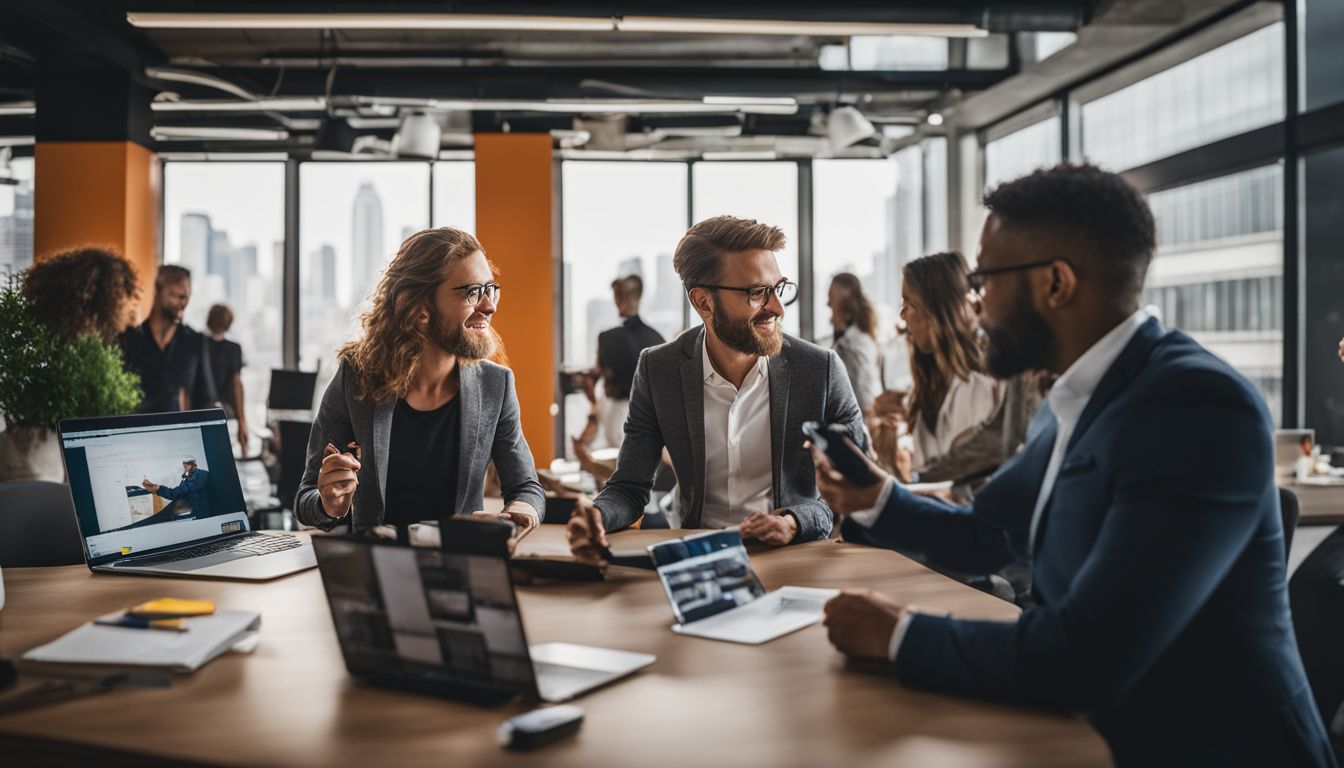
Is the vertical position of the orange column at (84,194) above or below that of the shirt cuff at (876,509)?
above

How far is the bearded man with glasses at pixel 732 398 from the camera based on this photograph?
2.72m

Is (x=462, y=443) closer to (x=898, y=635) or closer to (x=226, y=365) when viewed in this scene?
(x=898, y=635)

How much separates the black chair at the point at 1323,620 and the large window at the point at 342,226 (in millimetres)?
9718

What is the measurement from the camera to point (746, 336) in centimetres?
280

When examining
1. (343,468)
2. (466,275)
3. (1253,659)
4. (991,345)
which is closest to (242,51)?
(466,275)

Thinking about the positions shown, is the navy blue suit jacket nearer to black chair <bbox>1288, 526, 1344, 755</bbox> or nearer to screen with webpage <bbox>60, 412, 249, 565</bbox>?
black chair <bbox>1288, 526, 1344, 755</bbox>

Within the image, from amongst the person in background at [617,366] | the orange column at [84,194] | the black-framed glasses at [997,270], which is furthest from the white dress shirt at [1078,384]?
the orange column at [84,194]

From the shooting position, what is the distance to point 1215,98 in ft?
21.4

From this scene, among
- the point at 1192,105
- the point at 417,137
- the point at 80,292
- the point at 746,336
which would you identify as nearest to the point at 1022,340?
the point at 746,336

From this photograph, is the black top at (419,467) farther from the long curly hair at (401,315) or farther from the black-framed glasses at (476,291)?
the black-framed glasses at (476,291)

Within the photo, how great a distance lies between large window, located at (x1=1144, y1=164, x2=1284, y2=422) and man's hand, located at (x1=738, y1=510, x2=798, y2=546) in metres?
4.36

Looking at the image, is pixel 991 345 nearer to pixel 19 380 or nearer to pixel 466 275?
pixel 466 275

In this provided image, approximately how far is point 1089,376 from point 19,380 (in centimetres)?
349

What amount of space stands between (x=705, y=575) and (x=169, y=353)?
5317 millimetres
